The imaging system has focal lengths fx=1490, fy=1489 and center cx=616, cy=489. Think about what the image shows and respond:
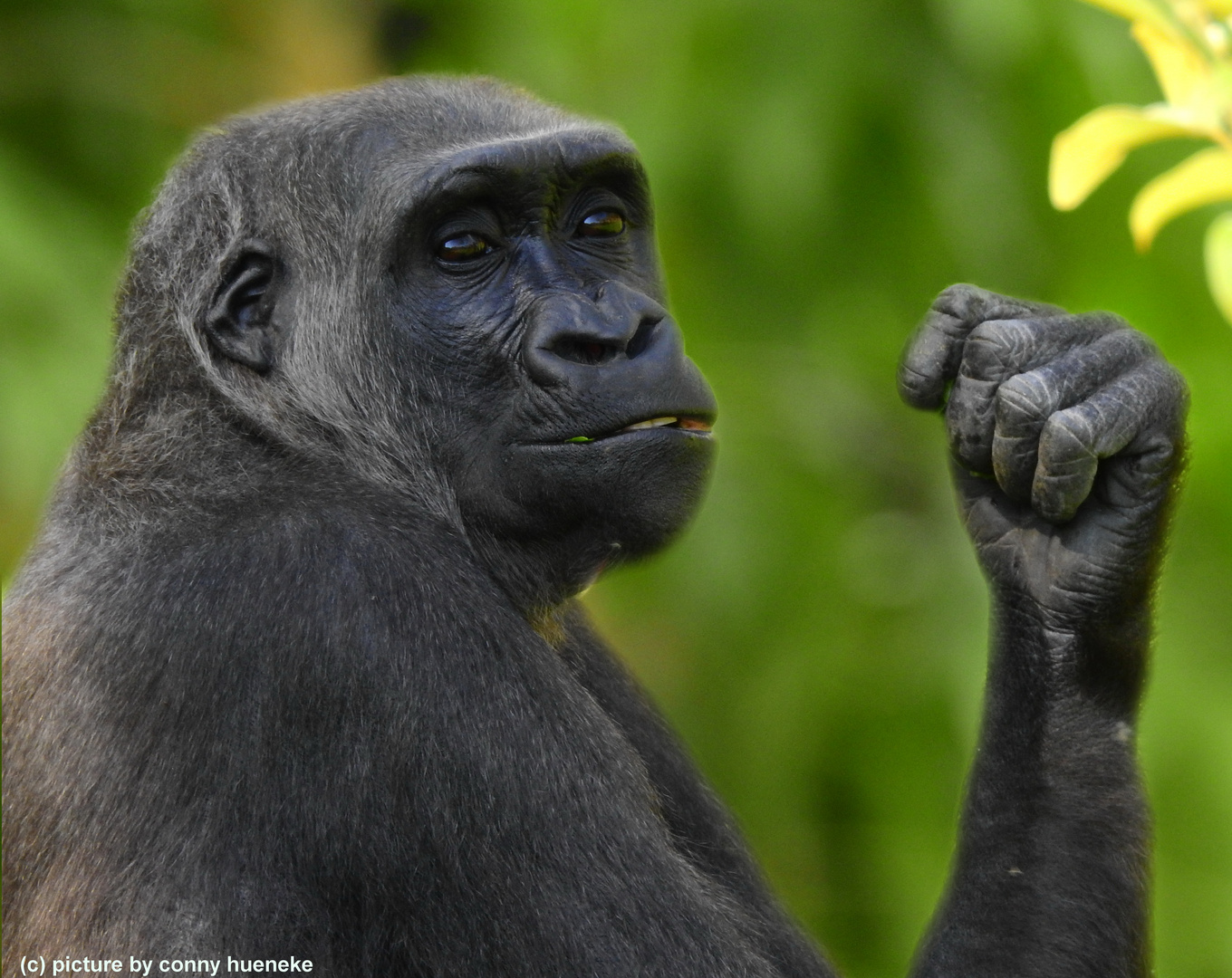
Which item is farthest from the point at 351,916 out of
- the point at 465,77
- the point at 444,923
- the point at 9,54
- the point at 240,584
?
the point at 9,54

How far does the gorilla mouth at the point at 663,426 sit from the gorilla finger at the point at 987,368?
54 centimetres

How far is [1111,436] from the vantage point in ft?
9.77

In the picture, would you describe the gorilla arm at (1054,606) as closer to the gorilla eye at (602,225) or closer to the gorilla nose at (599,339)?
the gorilla nose at (599,339)

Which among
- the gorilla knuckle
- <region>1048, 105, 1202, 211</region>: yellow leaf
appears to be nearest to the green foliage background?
the gorilla knuckle

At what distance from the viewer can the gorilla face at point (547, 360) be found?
3.22 metres

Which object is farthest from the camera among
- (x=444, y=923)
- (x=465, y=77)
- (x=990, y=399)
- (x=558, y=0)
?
(x=558, y=0)

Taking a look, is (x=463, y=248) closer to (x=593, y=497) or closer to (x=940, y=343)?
(x=593, y=497)

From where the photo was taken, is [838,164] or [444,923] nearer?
[444,923]

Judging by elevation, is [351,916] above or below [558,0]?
below

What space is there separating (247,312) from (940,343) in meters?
1.60

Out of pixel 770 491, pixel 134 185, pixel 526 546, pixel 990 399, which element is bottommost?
pixel 526 546

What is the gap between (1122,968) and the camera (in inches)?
124

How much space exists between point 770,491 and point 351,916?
5.23 m

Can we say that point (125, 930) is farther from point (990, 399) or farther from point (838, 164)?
point (838, 164)
